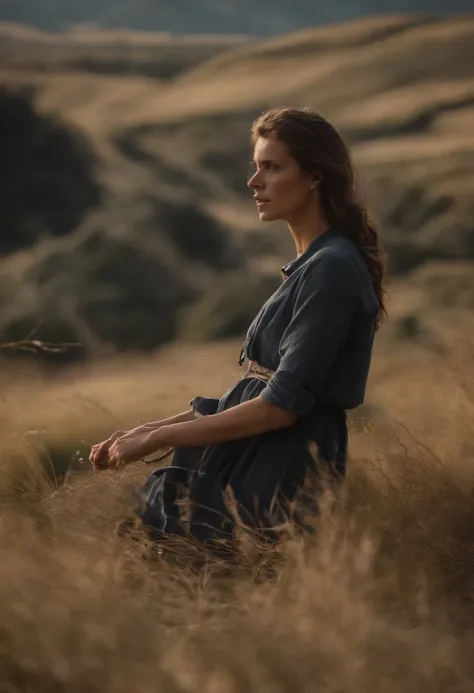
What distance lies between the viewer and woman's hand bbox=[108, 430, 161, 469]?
9.67 ft

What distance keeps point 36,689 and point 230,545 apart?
0.83 m

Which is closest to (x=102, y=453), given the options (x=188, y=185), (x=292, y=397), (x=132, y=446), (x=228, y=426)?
(x=132, y=446)

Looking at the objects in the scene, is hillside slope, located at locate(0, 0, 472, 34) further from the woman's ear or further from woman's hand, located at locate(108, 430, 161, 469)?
woman's hand, located at locate(108, 430, 161, 469)

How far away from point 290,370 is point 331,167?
0.63 m

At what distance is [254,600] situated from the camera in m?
2.39

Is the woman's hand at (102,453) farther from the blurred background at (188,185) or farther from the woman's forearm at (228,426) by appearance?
the blurred background at (188,185)

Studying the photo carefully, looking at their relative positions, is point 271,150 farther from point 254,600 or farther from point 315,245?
point 254,600

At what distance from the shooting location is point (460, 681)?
7.29 feet

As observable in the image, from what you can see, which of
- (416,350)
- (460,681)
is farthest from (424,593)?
(416,350)

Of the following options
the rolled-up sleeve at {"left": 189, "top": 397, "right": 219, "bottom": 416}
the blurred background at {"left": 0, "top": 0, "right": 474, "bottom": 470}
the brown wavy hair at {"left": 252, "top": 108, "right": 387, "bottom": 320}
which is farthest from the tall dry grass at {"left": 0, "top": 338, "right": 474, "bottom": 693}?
the blurred background at {"left": 0, "top": 0, "right": 474, "bottom": 470}

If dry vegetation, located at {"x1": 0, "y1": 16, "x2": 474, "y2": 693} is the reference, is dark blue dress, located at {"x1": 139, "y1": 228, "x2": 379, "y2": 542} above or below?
above

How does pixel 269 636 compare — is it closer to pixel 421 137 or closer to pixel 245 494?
pixel 245 494

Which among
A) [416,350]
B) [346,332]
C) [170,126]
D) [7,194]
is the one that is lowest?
[416,350]

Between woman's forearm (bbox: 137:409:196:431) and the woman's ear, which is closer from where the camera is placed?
the woman's ear
